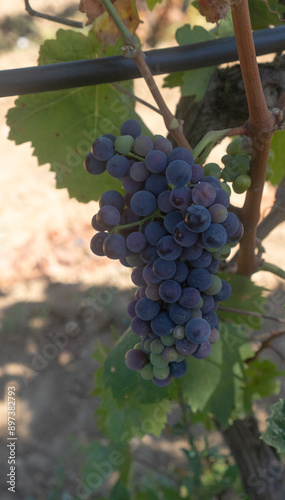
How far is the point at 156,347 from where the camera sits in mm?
584

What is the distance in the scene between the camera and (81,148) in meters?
0.89

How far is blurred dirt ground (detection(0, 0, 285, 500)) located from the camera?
8.32 feet

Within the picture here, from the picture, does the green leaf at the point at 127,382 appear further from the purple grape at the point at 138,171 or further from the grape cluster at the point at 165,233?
the purple grape at the point at 138,171

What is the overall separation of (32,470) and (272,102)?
240 cm

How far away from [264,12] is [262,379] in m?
0.84

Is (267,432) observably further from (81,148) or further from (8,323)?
(8,323)

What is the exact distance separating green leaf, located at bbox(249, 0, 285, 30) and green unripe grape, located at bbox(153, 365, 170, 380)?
2.06ft

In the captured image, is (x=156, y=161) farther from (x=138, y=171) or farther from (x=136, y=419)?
(x=136, y=419)

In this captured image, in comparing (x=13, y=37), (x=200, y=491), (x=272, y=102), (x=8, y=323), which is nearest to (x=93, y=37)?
(x=272, y=102)

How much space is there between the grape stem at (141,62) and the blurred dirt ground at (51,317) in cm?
175

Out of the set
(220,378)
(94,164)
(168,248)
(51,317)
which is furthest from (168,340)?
(51,317)

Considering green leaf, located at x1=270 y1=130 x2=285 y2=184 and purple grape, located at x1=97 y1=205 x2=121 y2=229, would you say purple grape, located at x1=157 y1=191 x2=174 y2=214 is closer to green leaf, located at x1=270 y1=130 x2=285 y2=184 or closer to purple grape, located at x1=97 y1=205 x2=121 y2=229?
purple grape, located at x1=97 y1=205 x2=121 y2=229

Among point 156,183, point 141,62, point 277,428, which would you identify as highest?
point 141,62

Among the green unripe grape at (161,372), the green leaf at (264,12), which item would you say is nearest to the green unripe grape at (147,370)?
the green unripe grape at (161,372)
